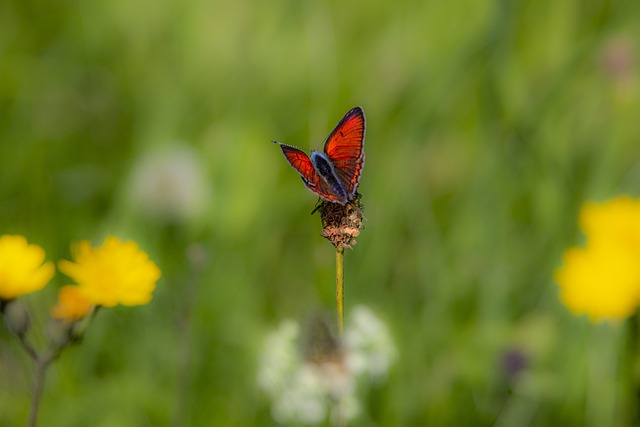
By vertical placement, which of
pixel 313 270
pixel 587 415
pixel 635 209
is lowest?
pixel 587 415

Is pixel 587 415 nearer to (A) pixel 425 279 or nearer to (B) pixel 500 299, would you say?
(B) pixel 500 299

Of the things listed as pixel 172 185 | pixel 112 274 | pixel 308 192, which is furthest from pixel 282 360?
pixel 172 185

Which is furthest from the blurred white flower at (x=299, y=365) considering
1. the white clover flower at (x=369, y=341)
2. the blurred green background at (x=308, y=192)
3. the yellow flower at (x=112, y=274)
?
the yellow flower at (x=112, y=274)

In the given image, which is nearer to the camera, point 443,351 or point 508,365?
point 508,365

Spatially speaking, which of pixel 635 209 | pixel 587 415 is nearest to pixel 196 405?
pixel 587 415

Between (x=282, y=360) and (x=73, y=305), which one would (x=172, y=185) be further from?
(x=73, y=305)

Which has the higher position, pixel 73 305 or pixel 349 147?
pixel 349 147

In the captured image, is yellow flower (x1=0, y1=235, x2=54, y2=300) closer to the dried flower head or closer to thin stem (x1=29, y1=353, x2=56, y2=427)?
thin stem (x1=29, y1=353, x2=56, y2=427)
